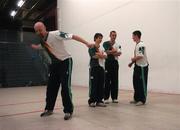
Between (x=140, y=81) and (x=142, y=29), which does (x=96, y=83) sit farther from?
(x=142, y=29)

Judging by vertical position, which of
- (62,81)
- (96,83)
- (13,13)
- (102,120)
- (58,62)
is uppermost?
(13,13)

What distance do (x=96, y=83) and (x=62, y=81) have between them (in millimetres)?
1026

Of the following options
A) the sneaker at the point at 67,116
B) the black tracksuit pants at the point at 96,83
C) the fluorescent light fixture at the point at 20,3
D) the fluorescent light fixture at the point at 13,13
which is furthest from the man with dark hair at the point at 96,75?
the fluorescent light fixture at the point at 13,13

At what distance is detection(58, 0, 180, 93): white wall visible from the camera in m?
6.19

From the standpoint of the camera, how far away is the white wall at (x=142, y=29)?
619 cm

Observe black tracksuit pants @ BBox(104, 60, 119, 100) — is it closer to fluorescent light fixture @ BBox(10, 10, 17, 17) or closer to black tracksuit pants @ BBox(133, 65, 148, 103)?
black tracksuit pants @ BBox(133, 65, 148, 103)

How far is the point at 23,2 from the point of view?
580 inches

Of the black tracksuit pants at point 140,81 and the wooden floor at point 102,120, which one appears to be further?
the black tracksuit pants at point 140,81

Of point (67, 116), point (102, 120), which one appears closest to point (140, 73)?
point (102, 120)

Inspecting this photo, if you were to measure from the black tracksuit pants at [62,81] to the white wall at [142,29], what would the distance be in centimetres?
341

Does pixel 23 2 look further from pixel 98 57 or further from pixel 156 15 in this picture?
pixel 98 57

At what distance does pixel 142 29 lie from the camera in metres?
7.00

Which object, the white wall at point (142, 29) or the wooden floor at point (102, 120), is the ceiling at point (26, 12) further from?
the wooden floor at point (102, 120)

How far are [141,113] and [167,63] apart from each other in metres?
2.93
